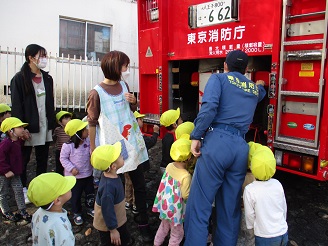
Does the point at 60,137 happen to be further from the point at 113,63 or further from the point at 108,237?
the point at 108,237

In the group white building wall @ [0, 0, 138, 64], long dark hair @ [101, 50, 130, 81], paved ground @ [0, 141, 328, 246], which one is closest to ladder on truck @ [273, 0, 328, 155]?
paved ground @ [0, 141, 328, 246]

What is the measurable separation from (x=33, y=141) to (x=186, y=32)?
233 centimetres

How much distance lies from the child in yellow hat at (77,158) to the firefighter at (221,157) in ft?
4.14

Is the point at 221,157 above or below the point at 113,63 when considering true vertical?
below

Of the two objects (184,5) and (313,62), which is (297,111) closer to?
(313,62)

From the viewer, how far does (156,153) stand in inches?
221

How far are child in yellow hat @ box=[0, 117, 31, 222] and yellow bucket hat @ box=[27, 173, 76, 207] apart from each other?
1373 millimetres

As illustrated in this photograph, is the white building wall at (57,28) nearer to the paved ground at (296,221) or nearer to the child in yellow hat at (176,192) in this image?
the paved ground at (296,221)

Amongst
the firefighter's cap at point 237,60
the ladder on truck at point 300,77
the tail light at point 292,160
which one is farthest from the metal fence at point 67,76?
the firefighter's cap at point 237,60

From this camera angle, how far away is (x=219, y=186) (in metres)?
2.36

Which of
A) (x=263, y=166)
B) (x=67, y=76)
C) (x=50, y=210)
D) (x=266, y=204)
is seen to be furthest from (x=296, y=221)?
(x=67, y=76)

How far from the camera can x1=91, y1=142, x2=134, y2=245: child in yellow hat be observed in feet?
7.13

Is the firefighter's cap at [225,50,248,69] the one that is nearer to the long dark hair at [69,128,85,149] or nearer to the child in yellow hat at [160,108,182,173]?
the child in yellow hat at [160,108,182,173]

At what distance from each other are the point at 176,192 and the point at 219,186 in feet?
1.19
